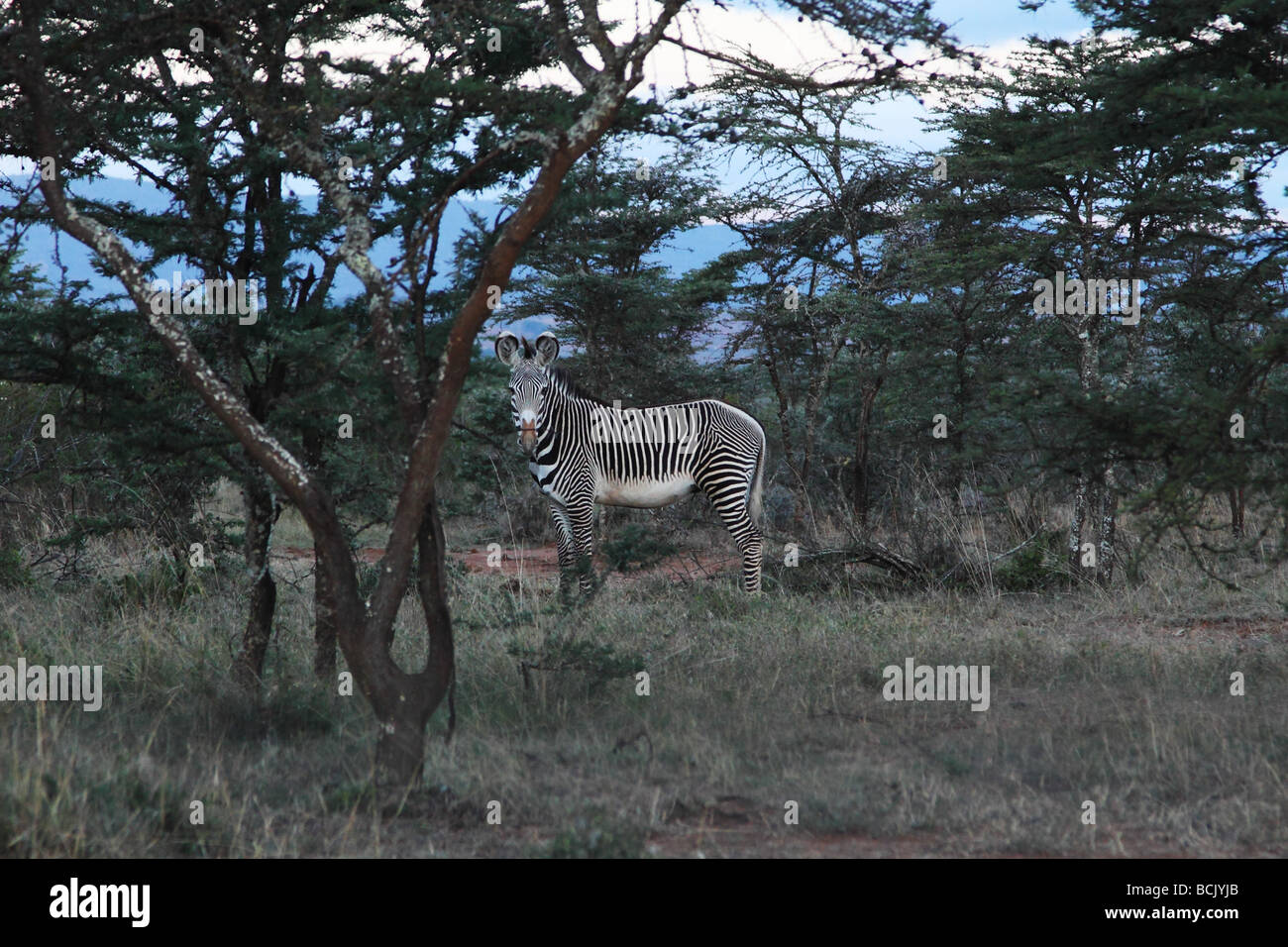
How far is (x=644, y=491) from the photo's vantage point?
1233 cm

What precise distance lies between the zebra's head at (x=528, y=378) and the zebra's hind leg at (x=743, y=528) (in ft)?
6.93

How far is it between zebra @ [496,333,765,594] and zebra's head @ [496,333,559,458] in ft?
0.04

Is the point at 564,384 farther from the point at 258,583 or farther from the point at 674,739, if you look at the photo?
the point at 674,739

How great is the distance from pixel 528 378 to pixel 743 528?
2722 millimetres

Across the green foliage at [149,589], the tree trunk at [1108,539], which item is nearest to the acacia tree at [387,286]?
the green foliage at [149,589]

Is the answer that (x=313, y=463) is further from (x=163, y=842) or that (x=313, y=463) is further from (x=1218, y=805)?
(x=1218, y=805)

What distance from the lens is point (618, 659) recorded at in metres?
7.81

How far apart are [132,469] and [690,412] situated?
579cm

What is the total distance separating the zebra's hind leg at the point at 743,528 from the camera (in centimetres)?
1199

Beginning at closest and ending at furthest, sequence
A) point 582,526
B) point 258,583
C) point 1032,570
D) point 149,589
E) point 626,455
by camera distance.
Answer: point 258,583 → point 149,589 → point 582,526 → point 1032,570 → point 626,455

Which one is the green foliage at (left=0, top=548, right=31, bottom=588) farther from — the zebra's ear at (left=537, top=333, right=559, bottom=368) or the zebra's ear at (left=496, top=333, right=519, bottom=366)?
the zebra's ear at (left=537, top=333, right=559, bottom=368)

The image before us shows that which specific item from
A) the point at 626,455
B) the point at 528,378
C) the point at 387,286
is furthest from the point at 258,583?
the point at 626,455

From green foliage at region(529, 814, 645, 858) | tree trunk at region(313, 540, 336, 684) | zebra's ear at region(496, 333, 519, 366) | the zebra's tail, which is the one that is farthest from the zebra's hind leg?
green foliage at region(529, 814, 645, 858)

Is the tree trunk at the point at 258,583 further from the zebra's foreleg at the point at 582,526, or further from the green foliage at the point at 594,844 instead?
the zebra's foreleg at the point at 582,526
